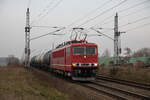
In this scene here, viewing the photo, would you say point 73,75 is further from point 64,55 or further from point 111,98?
point 111,98

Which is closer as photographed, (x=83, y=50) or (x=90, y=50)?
(x=83, y=50)

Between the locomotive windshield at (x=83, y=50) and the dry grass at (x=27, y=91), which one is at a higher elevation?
the locomotive windshield at (x=83, y=50)

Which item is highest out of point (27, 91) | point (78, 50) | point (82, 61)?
point (78, 50)

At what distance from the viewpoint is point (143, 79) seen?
1903 cm

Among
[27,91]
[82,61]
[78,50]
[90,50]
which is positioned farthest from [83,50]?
[27,91]

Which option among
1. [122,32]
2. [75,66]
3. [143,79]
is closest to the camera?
[75,66]

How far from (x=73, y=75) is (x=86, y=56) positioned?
6.36 ft

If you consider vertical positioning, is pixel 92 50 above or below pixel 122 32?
below

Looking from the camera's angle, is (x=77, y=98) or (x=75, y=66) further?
(x=75, y=66)

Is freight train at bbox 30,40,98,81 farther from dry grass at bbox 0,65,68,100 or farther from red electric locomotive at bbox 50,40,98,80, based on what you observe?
dry grass at bbox 0,65,68,100

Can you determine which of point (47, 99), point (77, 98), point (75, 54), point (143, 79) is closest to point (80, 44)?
point (75, 54)

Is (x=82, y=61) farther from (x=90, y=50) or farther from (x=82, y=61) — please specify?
(x=90, y=50)

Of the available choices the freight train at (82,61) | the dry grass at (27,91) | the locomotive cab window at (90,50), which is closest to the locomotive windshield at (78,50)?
the freight train at (82,61)

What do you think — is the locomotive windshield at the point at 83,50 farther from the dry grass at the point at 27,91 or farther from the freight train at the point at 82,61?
the dry grass at the point at 27,91
